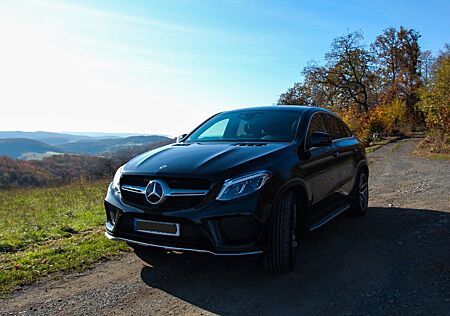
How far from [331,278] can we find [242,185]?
4.38 ft

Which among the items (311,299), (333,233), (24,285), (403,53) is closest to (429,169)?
(333,233)

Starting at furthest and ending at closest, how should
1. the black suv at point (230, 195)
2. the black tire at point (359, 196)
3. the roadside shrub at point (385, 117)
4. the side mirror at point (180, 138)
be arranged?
the roadside shrub at point (385, 117)
the black tire at point (359, 196)
the side mirror at point (180, 138)
the black suv at point (230, 195)

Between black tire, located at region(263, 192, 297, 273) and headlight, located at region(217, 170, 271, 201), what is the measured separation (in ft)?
1.02

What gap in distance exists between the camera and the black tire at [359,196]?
624 cm

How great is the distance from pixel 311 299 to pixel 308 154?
5.31ft

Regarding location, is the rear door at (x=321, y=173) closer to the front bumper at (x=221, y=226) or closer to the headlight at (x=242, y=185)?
the headlight at (x=242, y=185)

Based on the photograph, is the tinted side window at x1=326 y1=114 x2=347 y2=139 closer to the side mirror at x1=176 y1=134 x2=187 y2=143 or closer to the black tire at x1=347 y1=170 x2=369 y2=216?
the black tire at x1=347 y1=170 x2=369 y2=216

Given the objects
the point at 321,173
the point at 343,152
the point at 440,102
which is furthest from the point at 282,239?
the point at 440,102

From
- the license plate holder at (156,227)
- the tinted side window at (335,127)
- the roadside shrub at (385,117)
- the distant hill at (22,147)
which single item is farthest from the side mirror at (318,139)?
the distant hill at (22,147)

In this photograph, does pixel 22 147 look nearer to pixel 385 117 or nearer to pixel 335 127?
pixel 385 117

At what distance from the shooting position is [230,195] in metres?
3.50

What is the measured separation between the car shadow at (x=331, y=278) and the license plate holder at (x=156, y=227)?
58 cm

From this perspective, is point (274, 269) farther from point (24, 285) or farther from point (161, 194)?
point (24, 285)

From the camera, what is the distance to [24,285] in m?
4.07
